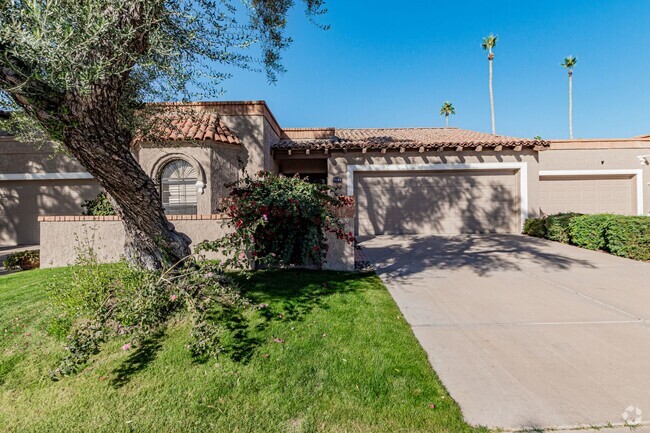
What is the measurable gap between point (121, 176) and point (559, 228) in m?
13.2

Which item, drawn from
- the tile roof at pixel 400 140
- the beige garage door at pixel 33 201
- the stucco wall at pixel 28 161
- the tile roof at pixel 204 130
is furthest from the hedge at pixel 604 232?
the stucco wall at pixel 28 161

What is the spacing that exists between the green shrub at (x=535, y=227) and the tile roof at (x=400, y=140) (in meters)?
3.30

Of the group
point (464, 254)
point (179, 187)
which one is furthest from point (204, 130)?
point (464, 254)

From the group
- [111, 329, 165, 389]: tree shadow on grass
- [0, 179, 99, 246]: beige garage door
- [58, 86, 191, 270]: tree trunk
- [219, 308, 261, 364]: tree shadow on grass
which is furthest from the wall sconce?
[0, 179, 99, 246]: beige garage door

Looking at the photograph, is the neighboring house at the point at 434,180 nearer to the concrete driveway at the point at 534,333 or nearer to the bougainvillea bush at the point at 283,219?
the concrete driveway at the point at 534,333

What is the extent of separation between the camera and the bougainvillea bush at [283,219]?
212 inches

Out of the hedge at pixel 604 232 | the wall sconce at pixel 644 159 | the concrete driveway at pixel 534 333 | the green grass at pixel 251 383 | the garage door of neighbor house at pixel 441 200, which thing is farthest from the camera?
the wall sconce at pixel 644 159

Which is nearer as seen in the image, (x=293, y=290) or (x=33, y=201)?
(x=293, y=290)

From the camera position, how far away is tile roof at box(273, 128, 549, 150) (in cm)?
1219

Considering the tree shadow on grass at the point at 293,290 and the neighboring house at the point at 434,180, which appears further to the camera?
the neighboring house at the point at 434,180

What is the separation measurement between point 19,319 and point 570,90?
49776 millimetres

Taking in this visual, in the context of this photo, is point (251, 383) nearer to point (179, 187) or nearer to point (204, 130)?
point (179, 187)

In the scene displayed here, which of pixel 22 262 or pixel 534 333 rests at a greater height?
pixel 22 262

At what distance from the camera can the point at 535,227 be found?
11.6 meters
